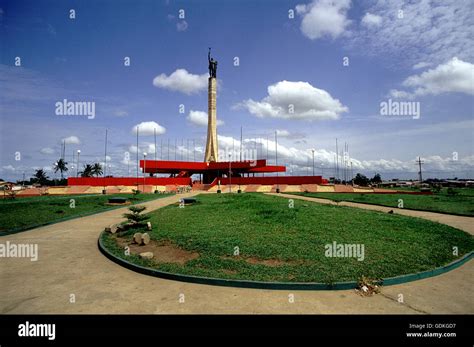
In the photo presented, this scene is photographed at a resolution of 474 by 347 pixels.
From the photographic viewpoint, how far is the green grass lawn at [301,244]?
707cm

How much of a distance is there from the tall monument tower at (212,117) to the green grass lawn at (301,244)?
58.5m

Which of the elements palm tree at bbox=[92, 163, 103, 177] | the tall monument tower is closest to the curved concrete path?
the tall monument tower

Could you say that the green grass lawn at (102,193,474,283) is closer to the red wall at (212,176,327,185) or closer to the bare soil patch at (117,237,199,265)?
the bare soil patch at (117,237,199,265)

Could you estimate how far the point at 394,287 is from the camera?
251 inches

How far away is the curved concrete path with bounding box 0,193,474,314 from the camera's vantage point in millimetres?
5355

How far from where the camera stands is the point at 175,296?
5922mm

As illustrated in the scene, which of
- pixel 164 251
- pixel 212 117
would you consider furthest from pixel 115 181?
pixel 164 251

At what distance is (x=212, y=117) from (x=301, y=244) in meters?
66.9

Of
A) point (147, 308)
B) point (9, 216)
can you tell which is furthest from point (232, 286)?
point (9, 216)

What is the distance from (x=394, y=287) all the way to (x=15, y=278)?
10.0 m

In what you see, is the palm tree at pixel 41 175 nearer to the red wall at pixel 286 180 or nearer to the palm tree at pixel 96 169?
the palm tree at pixel 96 169

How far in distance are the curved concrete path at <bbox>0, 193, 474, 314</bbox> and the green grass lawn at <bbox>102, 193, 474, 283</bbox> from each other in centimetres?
59

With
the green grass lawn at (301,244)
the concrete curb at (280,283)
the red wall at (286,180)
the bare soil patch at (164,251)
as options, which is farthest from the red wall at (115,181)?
the concrete curb at (280,283)

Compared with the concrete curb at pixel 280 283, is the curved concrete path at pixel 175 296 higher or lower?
lower
